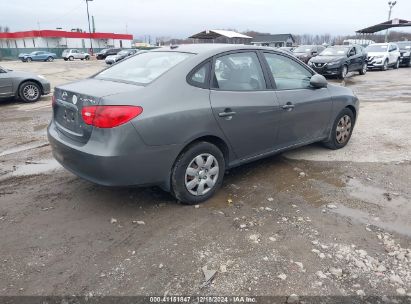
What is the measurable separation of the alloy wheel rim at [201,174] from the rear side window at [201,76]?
75 centimetres

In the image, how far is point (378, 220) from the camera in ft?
12.1

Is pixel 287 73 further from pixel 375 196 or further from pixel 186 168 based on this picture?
pixel 186 168

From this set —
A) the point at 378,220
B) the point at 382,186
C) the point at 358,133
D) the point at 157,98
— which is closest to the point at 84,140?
the point at 157,98

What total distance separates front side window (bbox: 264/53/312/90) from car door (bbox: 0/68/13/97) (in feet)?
29.6

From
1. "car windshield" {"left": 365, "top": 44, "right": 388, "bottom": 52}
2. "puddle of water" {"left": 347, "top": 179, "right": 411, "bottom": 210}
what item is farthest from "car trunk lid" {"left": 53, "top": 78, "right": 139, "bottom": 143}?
"car windshield" {"left": 365, "top": 44, "right": 388, "bottom": 52}

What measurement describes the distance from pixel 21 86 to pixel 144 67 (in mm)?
8587

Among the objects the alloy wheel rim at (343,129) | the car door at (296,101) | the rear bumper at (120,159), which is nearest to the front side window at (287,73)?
the car door at (296,101)

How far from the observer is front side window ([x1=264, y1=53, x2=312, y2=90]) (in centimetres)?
458

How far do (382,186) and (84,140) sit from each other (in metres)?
3.57

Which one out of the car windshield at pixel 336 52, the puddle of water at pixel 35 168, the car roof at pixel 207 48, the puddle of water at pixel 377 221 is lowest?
the puddle of water at pixel 377 221

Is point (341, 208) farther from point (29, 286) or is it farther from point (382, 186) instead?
point (29, 286)

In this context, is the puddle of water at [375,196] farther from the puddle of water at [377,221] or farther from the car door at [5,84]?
the car door at [5,84]

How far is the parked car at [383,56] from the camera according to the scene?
22.8 metres

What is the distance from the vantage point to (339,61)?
682 inches
